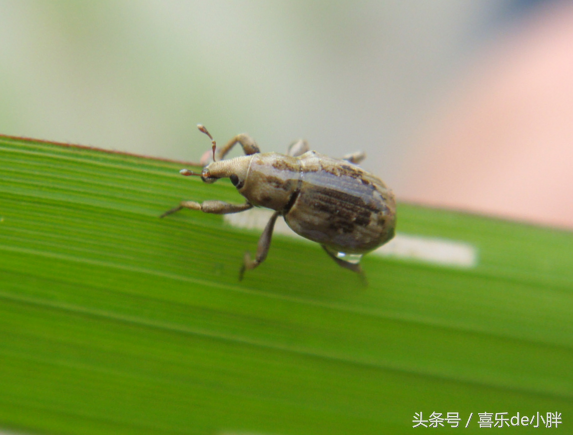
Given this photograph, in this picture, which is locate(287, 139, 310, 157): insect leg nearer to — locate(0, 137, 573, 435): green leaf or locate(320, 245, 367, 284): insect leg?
locate(0, 137, 573, 435): green leaf

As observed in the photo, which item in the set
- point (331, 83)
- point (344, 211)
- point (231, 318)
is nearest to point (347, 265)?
point (344, 211)

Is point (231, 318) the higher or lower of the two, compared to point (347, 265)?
lower

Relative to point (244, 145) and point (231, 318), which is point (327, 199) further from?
point (231, 318)

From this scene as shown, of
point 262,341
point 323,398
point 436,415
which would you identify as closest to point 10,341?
point 262,341

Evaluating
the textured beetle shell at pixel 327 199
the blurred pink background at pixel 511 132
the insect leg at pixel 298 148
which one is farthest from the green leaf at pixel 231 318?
the blurred pink background at pixel 511 132

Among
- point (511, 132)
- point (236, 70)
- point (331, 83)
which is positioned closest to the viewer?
point (236, 70)

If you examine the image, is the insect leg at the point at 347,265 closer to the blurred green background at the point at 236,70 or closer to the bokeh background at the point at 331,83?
the bokeh background at the point at 331,83

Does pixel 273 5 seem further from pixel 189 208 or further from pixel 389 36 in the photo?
pixel 189 208
